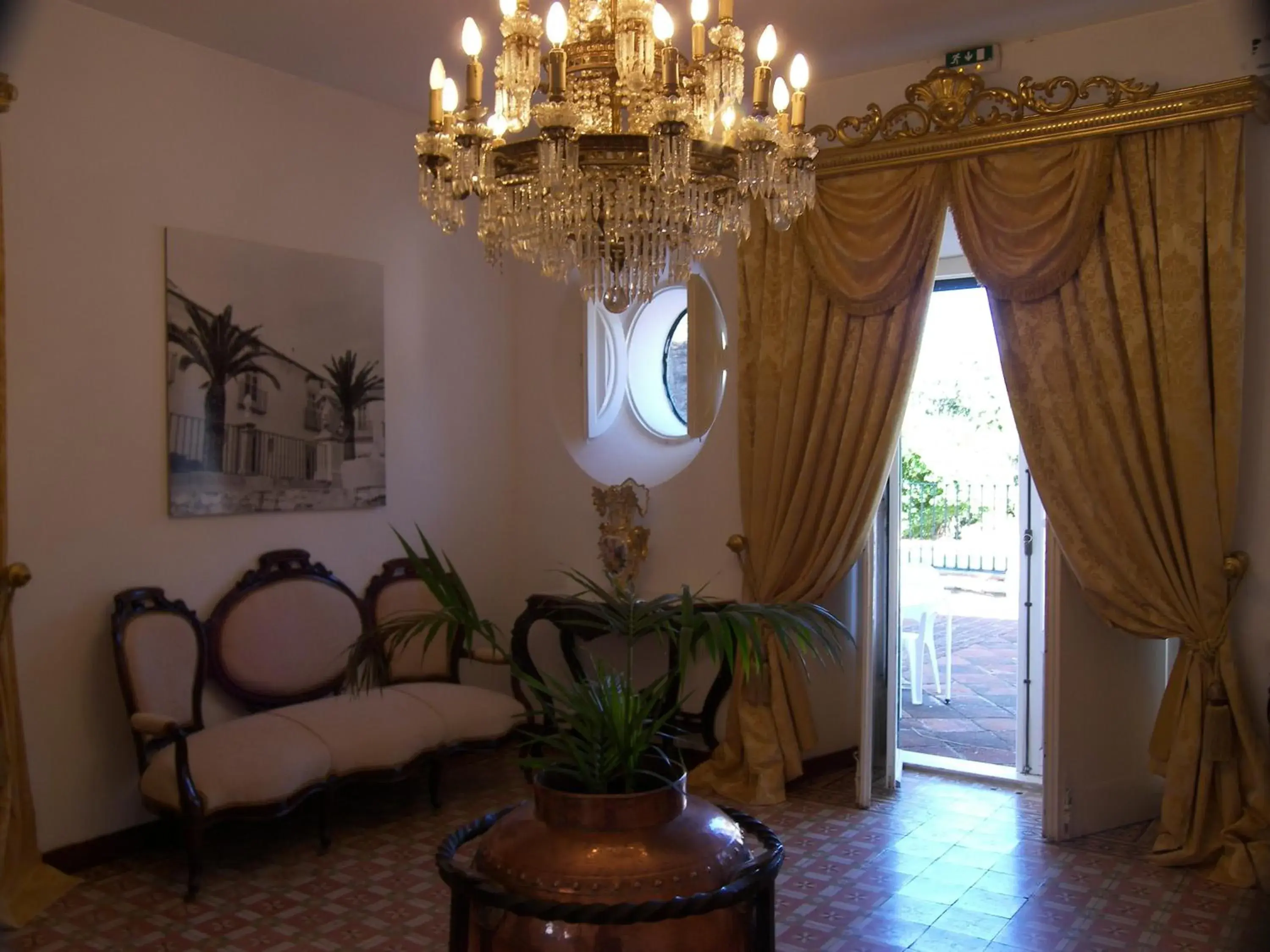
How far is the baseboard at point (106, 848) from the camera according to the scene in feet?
12.4

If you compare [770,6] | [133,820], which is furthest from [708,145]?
[133,820]

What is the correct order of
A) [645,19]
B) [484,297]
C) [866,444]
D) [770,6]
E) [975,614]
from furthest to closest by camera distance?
[975,614] < [484,297] < [866,444] < [770,6] < [645,19]

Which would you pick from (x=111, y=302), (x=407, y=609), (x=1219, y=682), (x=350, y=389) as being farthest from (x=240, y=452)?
(x=1219, y=682)

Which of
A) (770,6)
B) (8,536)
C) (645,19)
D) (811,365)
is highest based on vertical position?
(770,6)

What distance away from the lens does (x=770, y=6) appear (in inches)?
154

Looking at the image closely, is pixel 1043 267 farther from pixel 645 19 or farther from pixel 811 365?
pixel 645 19

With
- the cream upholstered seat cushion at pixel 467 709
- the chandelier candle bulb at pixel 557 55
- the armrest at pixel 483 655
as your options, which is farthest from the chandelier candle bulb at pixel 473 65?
the cream upholstered seat cushion at pixel 467 709

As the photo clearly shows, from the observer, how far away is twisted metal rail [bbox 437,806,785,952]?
1.74 meters

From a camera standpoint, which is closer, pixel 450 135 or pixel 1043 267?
pixel 450 135

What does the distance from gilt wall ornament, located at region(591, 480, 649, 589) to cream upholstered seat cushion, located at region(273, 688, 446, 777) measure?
4.09 ft

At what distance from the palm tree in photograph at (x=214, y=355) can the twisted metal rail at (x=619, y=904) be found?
2.65m

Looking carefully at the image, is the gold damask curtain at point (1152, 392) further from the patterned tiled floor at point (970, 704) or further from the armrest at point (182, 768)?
the armrest at point (182, 768)

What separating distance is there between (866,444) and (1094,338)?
96cm

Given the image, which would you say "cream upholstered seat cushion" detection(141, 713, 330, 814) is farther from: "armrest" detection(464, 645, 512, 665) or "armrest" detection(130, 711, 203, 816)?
"armrest" detection(464, 645, 512, 665)
